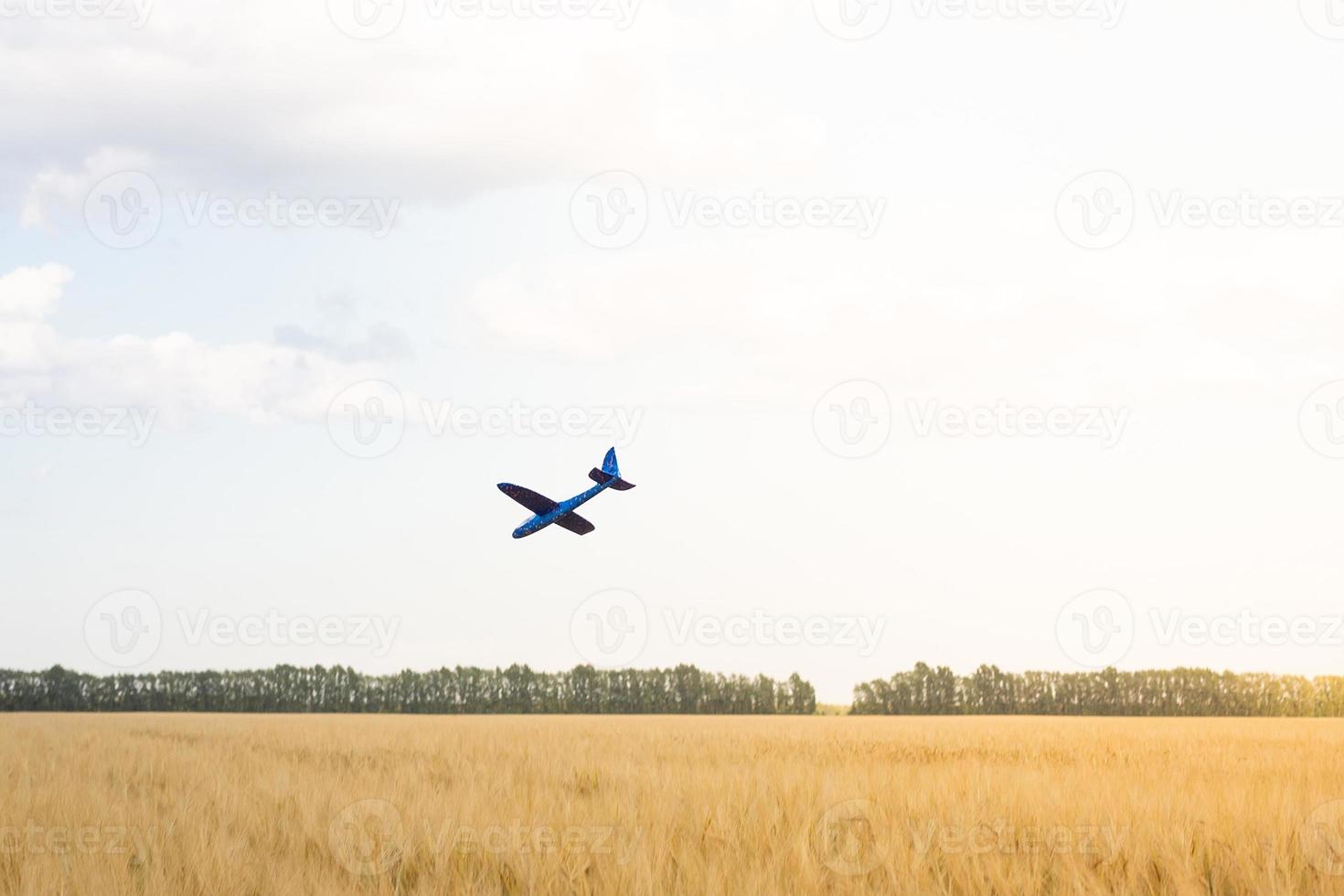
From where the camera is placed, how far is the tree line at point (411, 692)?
57.2 meters

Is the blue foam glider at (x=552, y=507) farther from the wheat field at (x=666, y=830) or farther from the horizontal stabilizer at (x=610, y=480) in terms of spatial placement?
the wheat field at (x=666, y=830)

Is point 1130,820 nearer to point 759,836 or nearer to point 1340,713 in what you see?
point 759,836

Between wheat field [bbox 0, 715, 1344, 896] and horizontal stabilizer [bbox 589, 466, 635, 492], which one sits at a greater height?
horizontal stabilizer [bbox 589, 466, 635, 492]

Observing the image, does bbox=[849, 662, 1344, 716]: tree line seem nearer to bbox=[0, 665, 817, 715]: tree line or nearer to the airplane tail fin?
bbox=[0, 665, 817, 715]: tree line

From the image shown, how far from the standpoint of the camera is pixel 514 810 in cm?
735

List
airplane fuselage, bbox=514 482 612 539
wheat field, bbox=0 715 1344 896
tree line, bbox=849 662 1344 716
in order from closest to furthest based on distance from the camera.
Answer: wheat field, bbox=0 715 1344 896 → airplane fuselage, bbox=514 482 612 539 → tree line, bbox=849 662 1344 716

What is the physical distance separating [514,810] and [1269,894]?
438cm

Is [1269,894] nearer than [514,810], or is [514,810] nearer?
[1269,894]

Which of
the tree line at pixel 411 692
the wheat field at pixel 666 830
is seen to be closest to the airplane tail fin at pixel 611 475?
the wheat field at pixel 666 830

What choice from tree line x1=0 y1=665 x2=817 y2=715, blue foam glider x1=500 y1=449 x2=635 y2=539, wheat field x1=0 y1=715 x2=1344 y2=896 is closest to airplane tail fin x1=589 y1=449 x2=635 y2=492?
blue foam glider x1=500 y1=449 x2=635 y2=539

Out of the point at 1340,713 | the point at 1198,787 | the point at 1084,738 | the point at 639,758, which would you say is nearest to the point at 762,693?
the point at 1340,713

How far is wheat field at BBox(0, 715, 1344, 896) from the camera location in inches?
228

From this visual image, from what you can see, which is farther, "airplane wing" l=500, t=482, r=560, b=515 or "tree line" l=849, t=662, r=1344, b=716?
"tree line" l=849, t=662, r=1344, b=716

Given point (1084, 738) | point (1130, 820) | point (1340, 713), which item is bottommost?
point (1340, 713)
